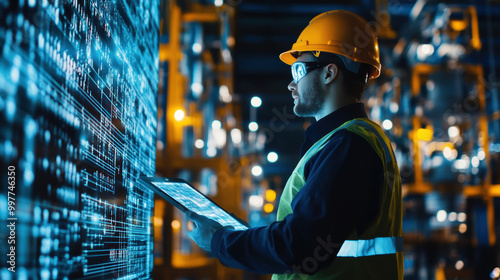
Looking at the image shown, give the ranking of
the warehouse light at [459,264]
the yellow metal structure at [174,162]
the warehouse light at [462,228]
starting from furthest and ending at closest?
the warehouse light at [462,228], the warehouse light at [459,264], the yellow metal structure at [174,162]

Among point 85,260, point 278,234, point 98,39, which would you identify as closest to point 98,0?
point 98,39

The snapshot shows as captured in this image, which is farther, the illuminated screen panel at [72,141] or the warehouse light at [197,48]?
the warehouse light at [197,48]

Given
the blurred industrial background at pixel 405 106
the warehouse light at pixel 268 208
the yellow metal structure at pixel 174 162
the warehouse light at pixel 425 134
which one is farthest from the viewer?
the warehouse light at pixel 268 208

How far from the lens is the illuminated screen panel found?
3.11 feet

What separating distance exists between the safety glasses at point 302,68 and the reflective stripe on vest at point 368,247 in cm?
80

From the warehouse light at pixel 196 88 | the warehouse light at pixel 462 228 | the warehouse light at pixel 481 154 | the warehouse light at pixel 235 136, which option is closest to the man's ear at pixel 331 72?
the warehouse light at pixel 196 88

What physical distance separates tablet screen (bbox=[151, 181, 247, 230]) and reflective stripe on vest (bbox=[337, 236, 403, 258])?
1.71 ft

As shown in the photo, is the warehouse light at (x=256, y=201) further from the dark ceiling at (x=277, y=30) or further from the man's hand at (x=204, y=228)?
the man's hand at (x=204, y=228)

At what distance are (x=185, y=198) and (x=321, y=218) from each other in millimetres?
576

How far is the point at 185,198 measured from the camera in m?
2.02

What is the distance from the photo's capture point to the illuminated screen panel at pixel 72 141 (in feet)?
3.11

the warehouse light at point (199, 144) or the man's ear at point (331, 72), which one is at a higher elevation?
the warehouse light at point (199, 144)

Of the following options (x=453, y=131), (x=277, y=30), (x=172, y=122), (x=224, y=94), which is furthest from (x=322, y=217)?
(x=277, y=30)

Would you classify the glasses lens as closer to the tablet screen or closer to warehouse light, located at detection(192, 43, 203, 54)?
the tablet screen
